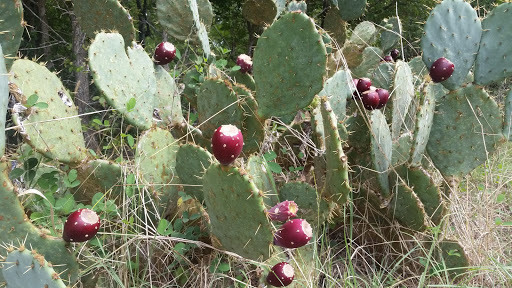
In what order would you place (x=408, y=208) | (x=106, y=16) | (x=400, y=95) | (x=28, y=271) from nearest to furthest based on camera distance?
(x=28, y=271), (x=408, y=208), (x=400, y=95), (x=106, y=16)

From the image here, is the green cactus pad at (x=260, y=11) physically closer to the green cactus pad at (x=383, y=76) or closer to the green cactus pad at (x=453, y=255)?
the green cactus pad at (x=383, y=76)

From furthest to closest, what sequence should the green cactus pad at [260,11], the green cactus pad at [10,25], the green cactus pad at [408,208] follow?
the green cactus pad at [260,11], the green cactus pad at [408,208], the green cactus pad at [10,25]

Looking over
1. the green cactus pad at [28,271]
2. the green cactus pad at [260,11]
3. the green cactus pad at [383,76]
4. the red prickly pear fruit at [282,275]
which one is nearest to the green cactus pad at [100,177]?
the green cactus pad at [28,271]

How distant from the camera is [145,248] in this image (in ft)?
4.93

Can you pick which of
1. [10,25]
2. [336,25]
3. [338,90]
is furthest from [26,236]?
[336,25]

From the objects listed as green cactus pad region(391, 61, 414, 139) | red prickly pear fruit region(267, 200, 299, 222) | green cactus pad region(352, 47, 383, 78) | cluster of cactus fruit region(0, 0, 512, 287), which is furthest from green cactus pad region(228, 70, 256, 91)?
green cactus pad region(352, 47, 383, 78)

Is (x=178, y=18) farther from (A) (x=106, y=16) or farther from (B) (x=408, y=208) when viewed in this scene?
(B) (x=408, y=208)

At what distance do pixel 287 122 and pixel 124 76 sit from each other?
741 millimetres

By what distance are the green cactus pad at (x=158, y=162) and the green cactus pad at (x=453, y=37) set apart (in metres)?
1.12

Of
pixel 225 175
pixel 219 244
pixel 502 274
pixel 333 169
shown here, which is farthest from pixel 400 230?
pixel 225 175

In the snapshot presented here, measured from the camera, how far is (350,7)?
3418 mm

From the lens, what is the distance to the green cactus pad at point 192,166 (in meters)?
1.46

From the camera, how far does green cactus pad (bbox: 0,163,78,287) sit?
1.09 meters

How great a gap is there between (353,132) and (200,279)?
85 centimetres
